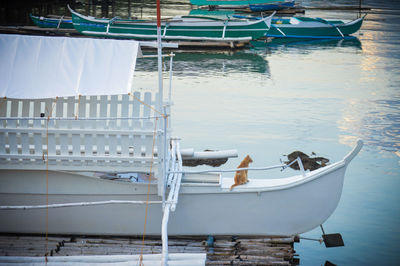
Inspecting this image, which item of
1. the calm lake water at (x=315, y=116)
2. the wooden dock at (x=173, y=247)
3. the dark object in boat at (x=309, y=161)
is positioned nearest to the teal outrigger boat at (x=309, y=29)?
the calm lake water at (x=315, y=116)

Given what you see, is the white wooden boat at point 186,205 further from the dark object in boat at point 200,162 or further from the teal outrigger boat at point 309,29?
the teal outrigger boat at point 309,29

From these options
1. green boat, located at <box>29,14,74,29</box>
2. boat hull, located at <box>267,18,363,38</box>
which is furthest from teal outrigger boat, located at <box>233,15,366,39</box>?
green boat, located at <box>29,14,74,29</box>

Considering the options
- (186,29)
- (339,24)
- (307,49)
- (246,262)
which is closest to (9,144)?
(246,262)

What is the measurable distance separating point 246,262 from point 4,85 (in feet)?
13.3

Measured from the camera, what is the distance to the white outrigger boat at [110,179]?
22.3ft

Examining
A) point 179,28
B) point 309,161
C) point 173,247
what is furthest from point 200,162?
point 179,28

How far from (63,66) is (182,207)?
2.61m

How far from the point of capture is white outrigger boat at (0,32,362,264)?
6.81 meters

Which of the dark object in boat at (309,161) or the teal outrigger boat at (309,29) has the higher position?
the teal outrigger boat at (309,29)

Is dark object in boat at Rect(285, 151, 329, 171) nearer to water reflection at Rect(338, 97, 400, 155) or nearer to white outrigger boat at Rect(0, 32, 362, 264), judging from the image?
water reflection at Rect(338, 97, 400, 155)

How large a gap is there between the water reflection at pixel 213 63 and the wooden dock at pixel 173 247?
49.2 ft

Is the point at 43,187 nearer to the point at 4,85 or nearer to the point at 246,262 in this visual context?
the point at 4,85

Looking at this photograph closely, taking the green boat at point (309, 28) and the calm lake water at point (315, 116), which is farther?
the green boat at point (309, 28)

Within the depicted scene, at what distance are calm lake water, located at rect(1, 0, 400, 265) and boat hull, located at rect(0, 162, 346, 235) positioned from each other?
42.2 inches
